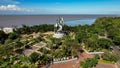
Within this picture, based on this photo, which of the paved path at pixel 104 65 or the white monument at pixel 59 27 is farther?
the white monument at pixel 59 27

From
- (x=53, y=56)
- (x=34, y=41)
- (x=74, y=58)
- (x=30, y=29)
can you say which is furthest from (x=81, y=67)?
(x=30, y=29)

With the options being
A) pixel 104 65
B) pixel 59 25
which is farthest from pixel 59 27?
pixel 104 65

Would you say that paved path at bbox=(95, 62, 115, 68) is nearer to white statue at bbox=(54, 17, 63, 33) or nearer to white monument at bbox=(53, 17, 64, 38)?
white monument at bbox=(53, 17, 64, 38)

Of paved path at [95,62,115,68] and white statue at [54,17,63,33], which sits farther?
white statue at [54,17,63,33]

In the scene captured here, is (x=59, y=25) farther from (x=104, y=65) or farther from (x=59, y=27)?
(x=104, y=65)

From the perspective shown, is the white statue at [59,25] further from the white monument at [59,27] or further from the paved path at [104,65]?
the paved path at [104,65]

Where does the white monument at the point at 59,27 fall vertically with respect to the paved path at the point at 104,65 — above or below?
above

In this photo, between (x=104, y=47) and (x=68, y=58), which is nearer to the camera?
(x=68, y=58)

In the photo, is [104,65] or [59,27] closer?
[104,65]

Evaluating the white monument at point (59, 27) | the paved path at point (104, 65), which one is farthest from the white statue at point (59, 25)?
the paved path at point (104, 65)

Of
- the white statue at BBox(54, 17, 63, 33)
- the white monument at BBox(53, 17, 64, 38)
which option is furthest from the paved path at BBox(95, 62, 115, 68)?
the white statue at BBox(54, 17, 63, 33)

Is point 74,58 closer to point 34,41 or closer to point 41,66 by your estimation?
point 41,66
